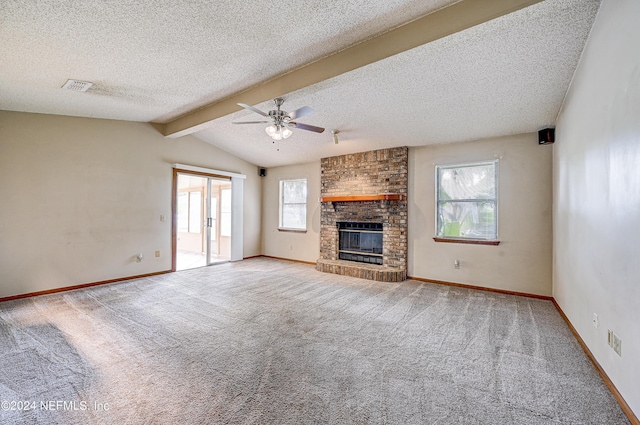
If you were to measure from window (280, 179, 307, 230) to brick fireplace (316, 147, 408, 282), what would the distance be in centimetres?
77

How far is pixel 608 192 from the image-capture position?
209 centimetres

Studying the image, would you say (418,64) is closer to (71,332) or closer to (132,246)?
(71,332)

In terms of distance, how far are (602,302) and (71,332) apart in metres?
5.02

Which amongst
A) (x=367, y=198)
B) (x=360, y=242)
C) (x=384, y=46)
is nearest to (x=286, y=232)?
(x=360, y=242)

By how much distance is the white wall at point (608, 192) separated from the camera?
5.61ft

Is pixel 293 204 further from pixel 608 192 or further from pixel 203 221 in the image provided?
pixel 608 192

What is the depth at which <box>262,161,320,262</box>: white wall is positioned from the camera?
23.1 ft

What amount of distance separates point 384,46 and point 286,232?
18.4ft

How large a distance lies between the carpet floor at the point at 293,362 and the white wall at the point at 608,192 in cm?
43

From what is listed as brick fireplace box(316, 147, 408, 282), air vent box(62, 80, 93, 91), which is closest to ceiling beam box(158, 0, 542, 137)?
air vent box(62, 80, 93, 91)

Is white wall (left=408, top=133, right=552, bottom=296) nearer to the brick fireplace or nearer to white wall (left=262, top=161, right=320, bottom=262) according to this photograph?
the brick fireplace

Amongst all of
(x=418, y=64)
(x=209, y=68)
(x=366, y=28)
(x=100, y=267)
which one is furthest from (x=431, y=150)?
(x=100, y=267)

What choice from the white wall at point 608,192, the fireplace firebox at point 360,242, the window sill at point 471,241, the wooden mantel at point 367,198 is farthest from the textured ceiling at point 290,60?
the fireplace firebox at point 360,242

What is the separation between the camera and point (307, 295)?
4371 mm
